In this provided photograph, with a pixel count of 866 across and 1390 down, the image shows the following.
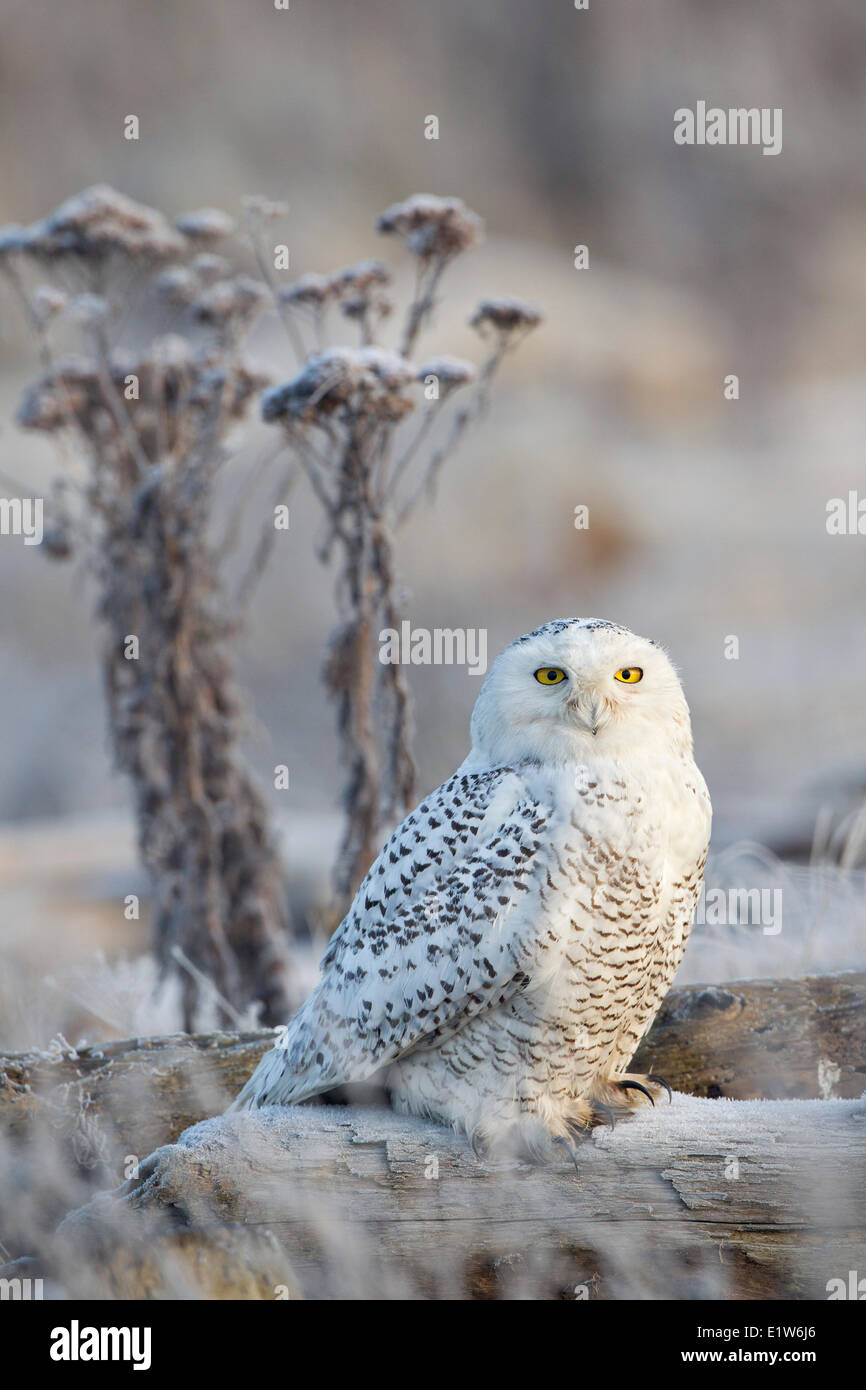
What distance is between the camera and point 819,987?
106 inches

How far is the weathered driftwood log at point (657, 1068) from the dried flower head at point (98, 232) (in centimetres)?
242

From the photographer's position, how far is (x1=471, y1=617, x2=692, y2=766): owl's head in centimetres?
194

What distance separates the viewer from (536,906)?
1934mm

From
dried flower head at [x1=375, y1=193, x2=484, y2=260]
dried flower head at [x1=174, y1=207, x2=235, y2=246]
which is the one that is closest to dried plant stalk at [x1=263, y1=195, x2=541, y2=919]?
dried flower head at [x1=375, y1=193, x2=484, y2=260]

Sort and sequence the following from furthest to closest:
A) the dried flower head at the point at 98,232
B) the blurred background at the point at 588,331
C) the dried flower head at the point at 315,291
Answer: the blurred background at the point at 588,331 < the dried flower head at the point at 98,232 < the dried flower head at the point at 315,291

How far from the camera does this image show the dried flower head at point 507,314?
3459 millimetres

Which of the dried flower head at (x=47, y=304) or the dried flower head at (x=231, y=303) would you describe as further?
the dried flower head at (x=231, y=303)

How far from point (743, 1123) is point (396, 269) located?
5.31m

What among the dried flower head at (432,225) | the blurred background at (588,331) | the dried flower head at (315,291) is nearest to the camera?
the dried flower head at (432,225)

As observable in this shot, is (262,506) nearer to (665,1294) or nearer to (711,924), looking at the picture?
(711,924)

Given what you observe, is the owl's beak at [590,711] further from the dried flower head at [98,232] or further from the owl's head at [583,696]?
the dried flower head at [98,232]

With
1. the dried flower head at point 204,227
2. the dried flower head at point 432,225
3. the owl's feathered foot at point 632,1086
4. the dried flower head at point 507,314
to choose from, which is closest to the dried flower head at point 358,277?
the dried flower head at point 432,225

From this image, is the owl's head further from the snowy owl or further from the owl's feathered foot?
the owl's feathered foot

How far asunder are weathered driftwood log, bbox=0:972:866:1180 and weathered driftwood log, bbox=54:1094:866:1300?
493mm
